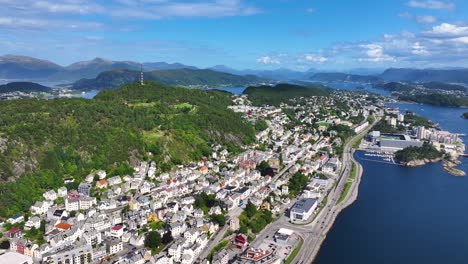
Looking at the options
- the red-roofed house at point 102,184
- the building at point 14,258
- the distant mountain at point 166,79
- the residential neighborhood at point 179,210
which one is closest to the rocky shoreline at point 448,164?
the residential neighborhood at point 179,210

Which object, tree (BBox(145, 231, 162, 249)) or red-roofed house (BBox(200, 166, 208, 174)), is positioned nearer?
tree (BBox(145, 231, 162, 249))

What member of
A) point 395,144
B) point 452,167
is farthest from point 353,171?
point 395,144

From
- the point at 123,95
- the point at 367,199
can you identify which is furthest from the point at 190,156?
the point at 123,95

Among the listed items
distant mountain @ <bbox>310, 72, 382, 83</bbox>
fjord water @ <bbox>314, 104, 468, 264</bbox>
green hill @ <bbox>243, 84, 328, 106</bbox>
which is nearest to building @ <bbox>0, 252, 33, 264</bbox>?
fjord water @ <bbox>314, 104, 468, 264</bbox>

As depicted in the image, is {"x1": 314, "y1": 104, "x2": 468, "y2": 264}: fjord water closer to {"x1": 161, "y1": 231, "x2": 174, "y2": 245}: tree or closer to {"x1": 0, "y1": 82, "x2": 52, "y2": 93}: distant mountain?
{"x1": 161, "y1": 231, "x2": 174, "y2": 245}: tree

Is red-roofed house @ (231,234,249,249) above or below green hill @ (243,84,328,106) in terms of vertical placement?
below

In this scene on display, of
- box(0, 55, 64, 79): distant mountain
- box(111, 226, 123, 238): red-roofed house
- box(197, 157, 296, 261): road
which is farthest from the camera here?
box(0, 55, 64, 79): distant mountain
